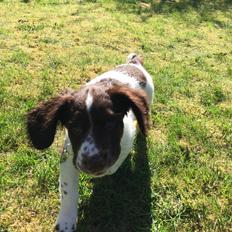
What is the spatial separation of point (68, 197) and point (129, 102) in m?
0.97

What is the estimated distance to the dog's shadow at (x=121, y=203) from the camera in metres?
4.14

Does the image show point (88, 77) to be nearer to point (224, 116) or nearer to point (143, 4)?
point (224, 116)

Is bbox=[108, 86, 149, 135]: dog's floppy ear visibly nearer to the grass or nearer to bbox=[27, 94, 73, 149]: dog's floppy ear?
bbox=[27, 94, 73, 149]: dog's floppy ear

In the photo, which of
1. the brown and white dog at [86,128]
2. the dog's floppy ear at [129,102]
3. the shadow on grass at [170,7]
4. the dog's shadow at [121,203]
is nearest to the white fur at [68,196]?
the brown and white dog at [86,128]

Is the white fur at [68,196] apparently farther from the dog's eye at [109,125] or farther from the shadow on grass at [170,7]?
the shadow on grass at [170,7]

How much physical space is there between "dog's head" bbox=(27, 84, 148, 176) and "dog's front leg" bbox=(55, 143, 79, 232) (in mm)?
302

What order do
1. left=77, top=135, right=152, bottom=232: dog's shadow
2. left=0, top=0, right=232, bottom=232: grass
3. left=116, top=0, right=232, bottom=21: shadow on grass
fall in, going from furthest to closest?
left=116, top=0, right=232, bottom=21: shadow on grass < left=0, top=0, right=232, bottom=232: grass < left=77, top=135, right=152, bottom=232: dog's shadow

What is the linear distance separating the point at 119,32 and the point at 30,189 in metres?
5.47

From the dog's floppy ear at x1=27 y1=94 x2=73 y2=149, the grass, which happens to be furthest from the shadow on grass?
the dog's floppy ear at x1=27 y1=94 x2=73 y2=149

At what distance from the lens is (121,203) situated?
14.4ft

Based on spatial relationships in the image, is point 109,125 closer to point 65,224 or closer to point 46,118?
point 46,118

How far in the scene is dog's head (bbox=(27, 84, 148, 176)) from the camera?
10.8 ft

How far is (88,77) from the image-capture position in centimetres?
693

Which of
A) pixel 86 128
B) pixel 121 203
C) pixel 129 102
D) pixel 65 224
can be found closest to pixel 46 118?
pixel 86 128
